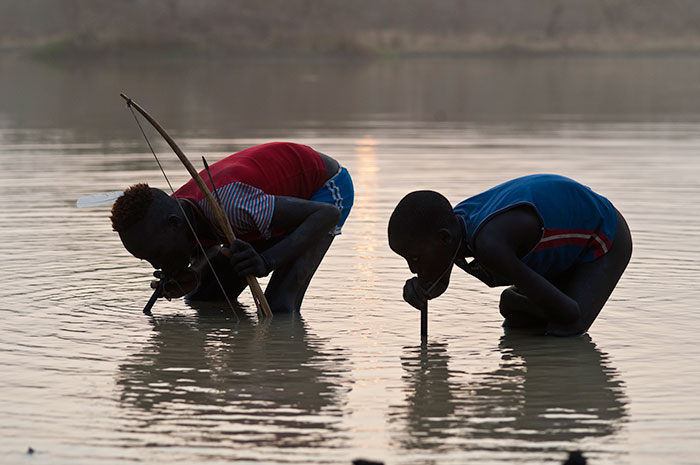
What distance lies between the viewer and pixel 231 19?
53500mm

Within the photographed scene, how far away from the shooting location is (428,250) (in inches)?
233

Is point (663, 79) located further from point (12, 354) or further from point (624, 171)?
point (12, 354)

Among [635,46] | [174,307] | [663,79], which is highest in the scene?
[174,307]

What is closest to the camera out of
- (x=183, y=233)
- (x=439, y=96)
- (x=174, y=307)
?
(x=183, y=233)

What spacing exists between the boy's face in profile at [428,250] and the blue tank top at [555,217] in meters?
0.14

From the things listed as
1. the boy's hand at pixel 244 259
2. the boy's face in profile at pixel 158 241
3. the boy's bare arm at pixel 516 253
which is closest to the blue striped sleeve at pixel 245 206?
the boy's hand at pixel 244 259

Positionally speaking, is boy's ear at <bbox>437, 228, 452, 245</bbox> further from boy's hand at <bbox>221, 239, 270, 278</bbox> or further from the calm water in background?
boy's hand at <bbox>221, 239, 270, 278</bbox>

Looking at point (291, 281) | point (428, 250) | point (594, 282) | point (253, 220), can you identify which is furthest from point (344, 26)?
point (428, 250)

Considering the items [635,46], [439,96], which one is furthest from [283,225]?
[635,46]

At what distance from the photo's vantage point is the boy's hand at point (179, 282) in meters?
6.85

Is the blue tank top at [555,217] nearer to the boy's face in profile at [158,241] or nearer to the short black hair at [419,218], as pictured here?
the short black hair at [419,218]

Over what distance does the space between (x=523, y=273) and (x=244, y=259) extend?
1587 mm

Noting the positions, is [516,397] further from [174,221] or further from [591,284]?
[174,221]

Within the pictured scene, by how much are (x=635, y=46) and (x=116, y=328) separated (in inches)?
1829
